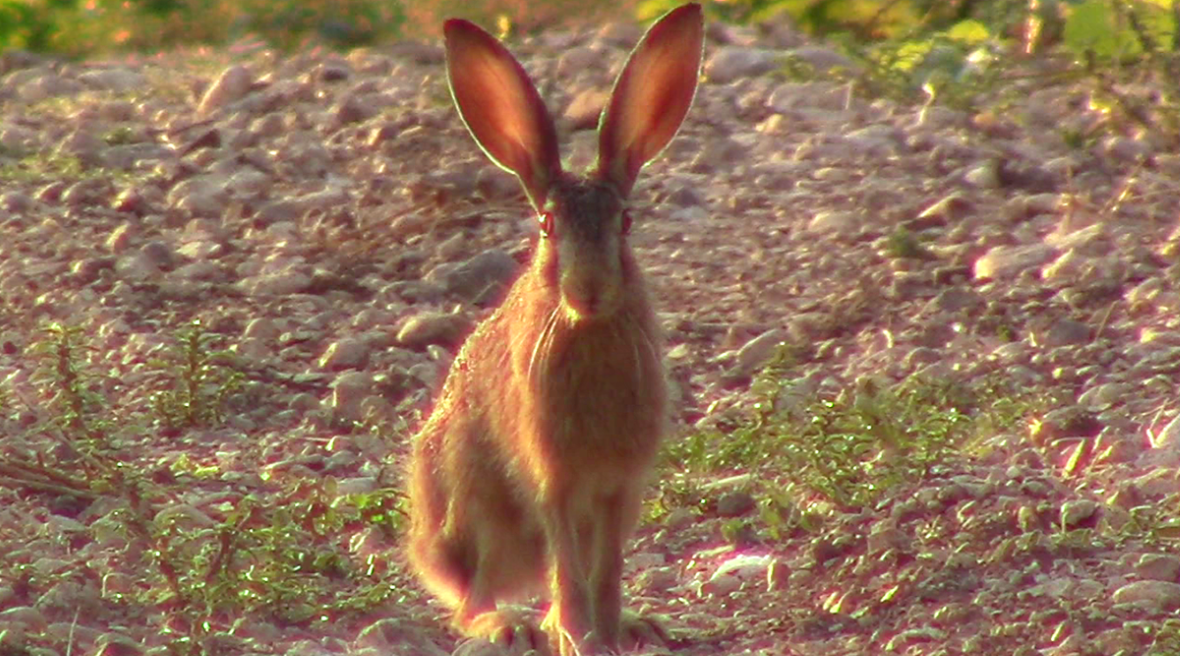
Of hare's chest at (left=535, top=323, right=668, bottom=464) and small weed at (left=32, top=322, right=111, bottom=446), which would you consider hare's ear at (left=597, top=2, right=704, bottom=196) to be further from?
small weed at (left=32, top=322, right=111, bottom=446)

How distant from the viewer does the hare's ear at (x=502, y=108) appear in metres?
5.33

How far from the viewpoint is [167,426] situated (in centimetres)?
677

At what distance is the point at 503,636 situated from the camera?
540 cm

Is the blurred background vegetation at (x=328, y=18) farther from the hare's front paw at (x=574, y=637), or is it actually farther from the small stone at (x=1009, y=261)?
the hare's front paw at (x=574, y=637)

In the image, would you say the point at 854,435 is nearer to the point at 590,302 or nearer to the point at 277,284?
the point at 590,302

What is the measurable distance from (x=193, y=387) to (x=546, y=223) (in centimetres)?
191

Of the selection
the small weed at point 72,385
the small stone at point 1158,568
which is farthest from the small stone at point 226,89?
the small stone at point 1158,568

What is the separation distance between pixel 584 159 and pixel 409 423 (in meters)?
1.91

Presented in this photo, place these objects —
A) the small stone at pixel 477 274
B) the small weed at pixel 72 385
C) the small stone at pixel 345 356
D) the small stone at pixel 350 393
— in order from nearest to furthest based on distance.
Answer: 1. the small weed at pixel 72 385
2. the small stone at pixel 350 393
3. the small stone at pixel 345 356
4. the small stone at pixel 477 274

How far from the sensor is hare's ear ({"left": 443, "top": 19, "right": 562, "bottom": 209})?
5.33 metres

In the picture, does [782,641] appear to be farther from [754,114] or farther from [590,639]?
[754,114]

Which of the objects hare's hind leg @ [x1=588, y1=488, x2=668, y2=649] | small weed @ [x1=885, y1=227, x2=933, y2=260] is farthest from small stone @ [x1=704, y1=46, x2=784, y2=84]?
hare's hind leg @ [x1=588, y1=488, x2=668, y2=649]

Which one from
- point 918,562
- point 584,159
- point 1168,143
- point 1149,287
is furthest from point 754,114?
point 918,562

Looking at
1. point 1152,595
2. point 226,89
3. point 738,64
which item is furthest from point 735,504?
point 226,89
